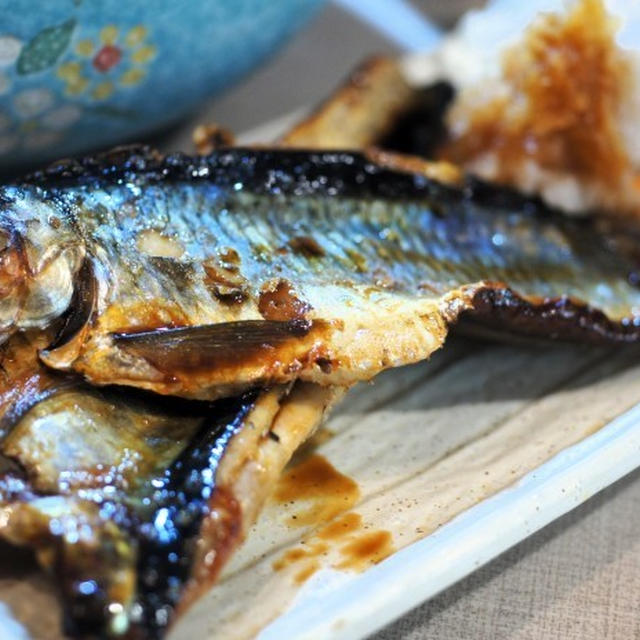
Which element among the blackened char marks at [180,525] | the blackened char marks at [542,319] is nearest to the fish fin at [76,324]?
the blackened char marks at [180,525]

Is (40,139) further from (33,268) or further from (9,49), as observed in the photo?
(33,268)

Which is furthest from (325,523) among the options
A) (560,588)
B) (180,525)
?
(560,588)

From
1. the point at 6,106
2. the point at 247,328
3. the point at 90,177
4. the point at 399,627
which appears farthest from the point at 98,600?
the point at 6,106

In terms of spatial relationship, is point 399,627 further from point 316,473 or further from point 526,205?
point 526,205

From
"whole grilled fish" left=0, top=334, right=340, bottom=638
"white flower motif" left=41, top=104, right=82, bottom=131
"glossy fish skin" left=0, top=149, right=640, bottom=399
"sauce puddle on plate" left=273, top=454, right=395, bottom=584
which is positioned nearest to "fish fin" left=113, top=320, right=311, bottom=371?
"glossy fish skin" left=0, top=149, right=640, bottom=399

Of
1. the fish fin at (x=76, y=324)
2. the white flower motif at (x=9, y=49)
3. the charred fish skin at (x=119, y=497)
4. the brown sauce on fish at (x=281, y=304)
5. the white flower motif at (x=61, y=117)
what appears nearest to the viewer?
the charred fish skin at (x=119, y=497)

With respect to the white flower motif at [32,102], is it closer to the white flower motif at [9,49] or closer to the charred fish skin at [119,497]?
the white flower motif at [9,49]

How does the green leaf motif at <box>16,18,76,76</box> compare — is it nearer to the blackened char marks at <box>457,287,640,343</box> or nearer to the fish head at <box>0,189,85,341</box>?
the fish head at <box>0,189,85,341</box>
